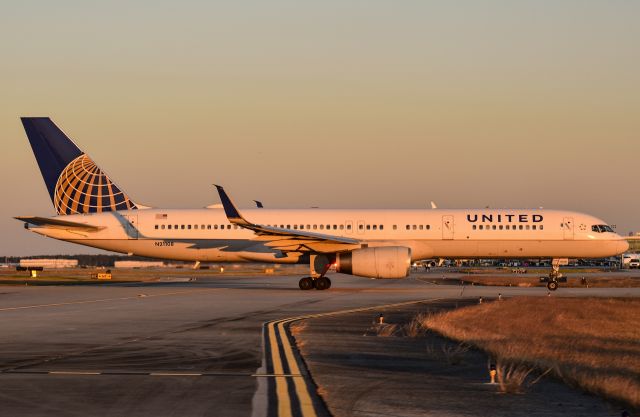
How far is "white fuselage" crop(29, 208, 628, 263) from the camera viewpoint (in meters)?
45.7

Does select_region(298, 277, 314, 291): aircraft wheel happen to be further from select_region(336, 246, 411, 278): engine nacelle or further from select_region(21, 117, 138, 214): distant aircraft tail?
select_region(21, 117, 138, 214): distant aircraft tail

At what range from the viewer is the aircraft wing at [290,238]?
41312 millimetres

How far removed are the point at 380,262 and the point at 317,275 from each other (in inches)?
172

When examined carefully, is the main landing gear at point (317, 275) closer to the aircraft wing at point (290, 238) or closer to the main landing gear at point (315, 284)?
the main landing gear at point (315, 284)

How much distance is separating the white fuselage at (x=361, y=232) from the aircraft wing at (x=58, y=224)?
229 mm

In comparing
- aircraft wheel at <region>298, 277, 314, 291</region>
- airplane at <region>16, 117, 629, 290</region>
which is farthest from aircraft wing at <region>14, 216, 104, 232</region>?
aircraft wheel at <region>298, 277, 314, 291</region>

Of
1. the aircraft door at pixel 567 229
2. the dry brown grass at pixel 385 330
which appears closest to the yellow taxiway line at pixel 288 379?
the dry brown grass at pixel 385 330

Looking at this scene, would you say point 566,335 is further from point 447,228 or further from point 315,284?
point 315,284

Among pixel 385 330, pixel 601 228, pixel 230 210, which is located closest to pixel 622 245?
pixel 601 228

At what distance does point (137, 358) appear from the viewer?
15211 millimetres

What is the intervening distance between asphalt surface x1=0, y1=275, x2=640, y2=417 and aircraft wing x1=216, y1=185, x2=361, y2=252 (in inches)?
371

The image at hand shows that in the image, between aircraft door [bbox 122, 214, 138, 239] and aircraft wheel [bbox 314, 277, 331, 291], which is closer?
aircraft wheel [bbox 314, 277, 331, 291]

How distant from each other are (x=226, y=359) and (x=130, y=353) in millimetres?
1959

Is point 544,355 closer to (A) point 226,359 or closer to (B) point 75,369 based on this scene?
(A) point 226,359
